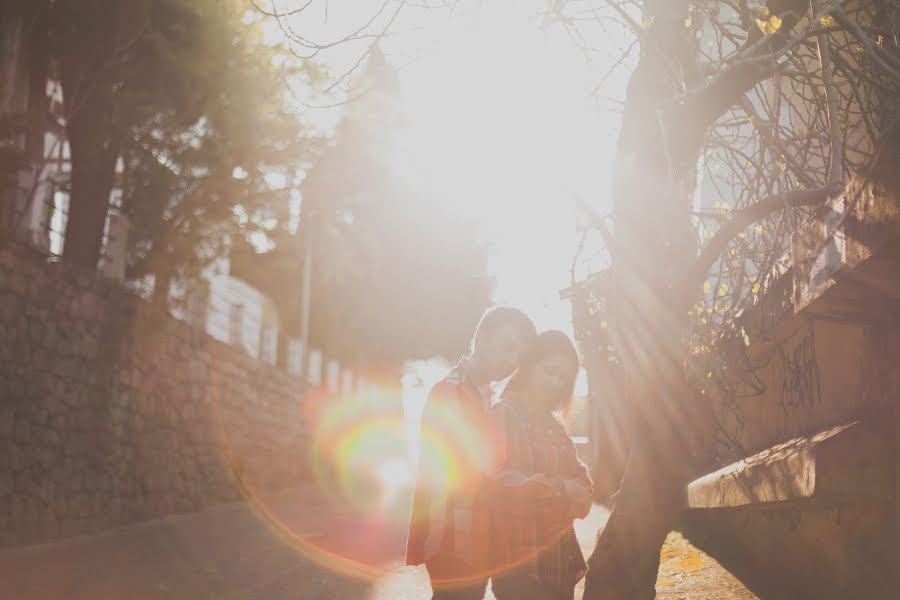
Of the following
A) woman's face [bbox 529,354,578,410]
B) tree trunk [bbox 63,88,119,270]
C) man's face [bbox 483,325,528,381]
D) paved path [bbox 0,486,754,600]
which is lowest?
paved path [bbox 0,486,754,600]

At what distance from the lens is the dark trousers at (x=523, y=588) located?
3.78m

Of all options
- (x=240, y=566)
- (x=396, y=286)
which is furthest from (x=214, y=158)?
(x=396, y=286)

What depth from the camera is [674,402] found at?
5234 millimetres

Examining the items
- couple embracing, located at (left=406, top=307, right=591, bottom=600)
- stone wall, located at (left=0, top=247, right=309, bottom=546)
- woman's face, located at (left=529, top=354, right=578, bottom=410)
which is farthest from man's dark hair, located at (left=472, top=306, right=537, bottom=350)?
stone wall, located at (left=0, top=247, right=309, bottom=546)

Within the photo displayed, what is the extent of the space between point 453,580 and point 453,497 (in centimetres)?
29

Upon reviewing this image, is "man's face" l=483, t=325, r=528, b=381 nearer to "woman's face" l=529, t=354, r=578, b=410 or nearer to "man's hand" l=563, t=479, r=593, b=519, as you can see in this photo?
"woman's face" l=529, t=354, r=578, b=410

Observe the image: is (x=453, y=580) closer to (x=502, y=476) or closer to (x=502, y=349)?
(x=502, y=476)

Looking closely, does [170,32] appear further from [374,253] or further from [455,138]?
[374,253]

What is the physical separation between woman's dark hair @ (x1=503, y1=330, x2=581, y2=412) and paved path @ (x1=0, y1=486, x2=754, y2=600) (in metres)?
3.69

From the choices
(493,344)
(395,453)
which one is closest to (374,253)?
(395,453)

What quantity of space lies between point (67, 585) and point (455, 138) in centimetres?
406

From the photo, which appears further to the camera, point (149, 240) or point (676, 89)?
point (149, 240)

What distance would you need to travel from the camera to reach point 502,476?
372 cm

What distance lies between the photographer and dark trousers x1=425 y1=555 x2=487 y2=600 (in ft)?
12.1
